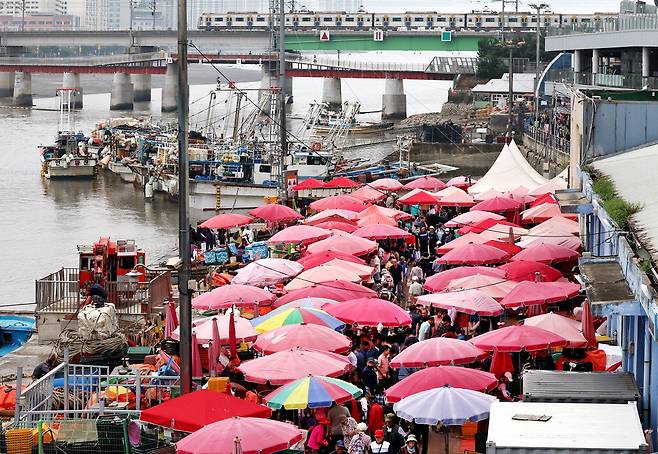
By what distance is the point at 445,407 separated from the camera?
1606 centimetres

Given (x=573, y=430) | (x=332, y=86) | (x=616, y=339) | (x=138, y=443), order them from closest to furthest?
(x=573, y=430) < (x=138, y=443) < (x=616, y=339) < (x=332, y=86)

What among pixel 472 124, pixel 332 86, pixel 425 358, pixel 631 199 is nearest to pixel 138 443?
pixel 425 358

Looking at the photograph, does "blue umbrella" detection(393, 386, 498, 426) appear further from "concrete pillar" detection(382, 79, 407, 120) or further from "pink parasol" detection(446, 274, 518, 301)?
"concrete pillar" detection(382, 79, 407, 120)

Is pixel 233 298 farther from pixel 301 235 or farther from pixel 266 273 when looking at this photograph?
pixel 301 235

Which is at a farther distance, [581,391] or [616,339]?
[616,339]

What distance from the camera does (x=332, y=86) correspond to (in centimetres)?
13350

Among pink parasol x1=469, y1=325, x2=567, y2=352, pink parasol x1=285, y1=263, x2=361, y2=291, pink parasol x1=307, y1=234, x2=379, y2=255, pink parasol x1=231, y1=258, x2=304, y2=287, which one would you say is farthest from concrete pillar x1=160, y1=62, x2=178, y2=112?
pink parasol x1=469, y1=325, x2=567, y2=352

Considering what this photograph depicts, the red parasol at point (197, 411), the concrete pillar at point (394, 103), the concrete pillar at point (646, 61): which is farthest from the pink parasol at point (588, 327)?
the concrete pillar at point (394, 103)

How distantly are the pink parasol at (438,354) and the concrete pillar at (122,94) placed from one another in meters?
117

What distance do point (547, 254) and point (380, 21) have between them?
116m

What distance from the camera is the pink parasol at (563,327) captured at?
19.9 m

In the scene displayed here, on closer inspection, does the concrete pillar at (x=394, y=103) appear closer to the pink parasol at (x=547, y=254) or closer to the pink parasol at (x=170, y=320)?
the pink parasol at (x=547, y=254)

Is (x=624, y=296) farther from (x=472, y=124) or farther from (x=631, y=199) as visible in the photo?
(x=472, y=124)

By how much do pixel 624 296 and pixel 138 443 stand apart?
5.65 metres
